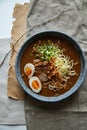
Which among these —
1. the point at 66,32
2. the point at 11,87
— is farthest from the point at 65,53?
the point at 11,87

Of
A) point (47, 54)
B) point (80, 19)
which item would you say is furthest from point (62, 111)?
point (80, 19)

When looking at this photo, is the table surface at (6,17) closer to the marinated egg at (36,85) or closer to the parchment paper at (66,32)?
the parchment paper at (66,32)

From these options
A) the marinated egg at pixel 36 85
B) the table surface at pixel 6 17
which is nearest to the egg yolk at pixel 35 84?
the marinated egg at pixel 36 85

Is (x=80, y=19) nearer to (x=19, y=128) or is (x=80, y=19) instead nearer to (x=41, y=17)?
(x=41, y=17)

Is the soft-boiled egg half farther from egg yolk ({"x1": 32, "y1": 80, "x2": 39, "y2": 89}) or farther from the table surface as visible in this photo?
the table surface

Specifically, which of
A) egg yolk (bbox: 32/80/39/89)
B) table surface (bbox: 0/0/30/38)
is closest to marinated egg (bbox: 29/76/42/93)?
egg yolk (bbox: 32/80/39/89)

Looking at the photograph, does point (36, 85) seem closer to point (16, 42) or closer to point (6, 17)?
point (16, 42)
